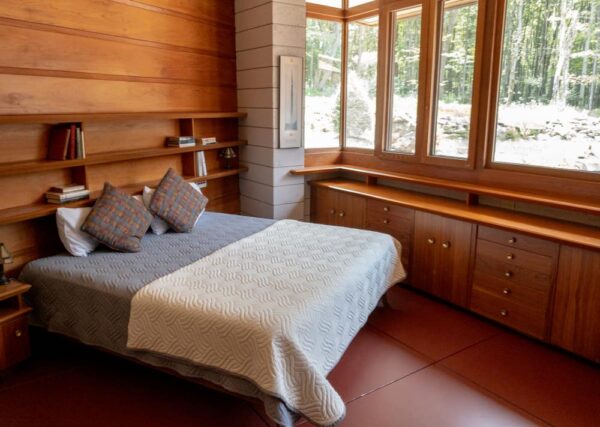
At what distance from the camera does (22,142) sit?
295 cm

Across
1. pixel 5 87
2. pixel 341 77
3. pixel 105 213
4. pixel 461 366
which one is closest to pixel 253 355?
pixel 461 366

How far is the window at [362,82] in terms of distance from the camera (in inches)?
182

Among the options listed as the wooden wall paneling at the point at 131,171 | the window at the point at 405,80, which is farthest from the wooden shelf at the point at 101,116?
the window at the point at 405,80

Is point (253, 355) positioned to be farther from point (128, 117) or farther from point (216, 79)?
point (216, 79)

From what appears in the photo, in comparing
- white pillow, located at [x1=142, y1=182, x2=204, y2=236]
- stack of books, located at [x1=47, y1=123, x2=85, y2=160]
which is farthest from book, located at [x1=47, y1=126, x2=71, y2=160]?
white pillow, located at [x1=142, y1=182, x2=204, y2=236]

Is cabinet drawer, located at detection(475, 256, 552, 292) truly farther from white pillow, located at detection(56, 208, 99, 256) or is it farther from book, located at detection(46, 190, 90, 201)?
book, located at detection(46, 190, 90, 201)

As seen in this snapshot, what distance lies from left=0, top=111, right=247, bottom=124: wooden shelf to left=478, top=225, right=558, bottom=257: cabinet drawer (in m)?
2.45

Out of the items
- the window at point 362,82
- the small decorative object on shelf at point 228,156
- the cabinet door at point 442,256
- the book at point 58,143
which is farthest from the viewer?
the window at point 362,82

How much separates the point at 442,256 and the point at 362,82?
2.15m

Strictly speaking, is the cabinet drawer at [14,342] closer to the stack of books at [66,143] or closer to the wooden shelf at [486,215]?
the stack of books at [66,143]

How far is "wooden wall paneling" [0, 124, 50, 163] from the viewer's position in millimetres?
2869

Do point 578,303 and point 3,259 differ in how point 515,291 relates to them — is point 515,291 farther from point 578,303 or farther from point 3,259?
point 3,259

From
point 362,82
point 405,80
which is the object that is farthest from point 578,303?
point 362,82

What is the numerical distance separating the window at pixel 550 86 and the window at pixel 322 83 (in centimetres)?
184
